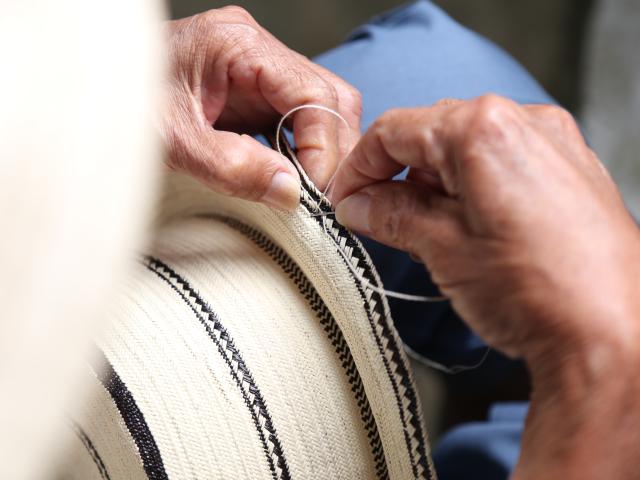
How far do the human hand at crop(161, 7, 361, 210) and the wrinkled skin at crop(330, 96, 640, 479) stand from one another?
10 centimetres

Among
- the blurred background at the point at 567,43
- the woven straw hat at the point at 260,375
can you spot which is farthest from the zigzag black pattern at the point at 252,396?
the blurred background at the point at 567,43

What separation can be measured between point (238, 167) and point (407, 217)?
5.0 inches

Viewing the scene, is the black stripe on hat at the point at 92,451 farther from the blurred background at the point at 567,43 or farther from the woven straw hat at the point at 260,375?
the blurred background at the point at 567,43

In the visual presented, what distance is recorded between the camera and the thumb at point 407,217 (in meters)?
0.42

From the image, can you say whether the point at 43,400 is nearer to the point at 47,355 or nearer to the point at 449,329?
the point at 47,355

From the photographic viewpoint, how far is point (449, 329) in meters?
0.77

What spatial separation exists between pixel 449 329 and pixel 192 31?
400 millimetres

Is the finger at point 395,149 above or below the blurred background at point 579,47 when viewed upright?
above

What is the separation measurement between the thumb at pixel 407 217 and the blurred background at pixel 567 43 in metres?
0.80

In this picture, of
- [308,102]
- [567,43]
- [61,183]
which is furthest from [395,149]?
[567,43]

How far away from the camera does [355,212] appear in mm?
470

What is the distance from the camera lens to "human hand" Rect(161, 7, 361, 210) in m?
0.50

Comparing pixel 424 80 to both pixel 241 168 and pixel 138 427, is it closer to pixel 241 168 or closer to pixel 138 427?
pixel 241 168

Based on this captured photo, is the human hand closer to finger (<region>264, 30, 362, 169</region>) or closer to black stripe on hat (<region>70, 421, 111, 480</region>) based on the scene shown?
finger (<region>264, 30, 362, 169</region>)
